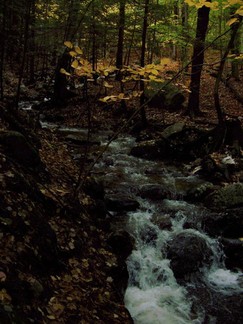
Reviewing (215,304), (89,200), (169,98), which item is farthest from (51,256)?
(169,98)

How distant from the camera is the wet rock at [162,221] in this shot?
8.48m

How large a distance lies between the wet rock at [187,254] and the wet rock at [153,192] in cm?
198

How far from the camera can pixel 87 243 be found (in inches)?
249

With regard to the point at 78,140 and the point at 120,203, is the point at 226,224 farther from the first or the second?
the point at 78,140

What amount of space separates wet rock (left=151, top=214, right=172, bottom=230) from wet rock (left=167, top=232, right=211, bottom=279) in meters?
0.52

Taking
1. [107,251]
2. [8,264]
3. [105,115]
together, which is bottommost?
[107,251]

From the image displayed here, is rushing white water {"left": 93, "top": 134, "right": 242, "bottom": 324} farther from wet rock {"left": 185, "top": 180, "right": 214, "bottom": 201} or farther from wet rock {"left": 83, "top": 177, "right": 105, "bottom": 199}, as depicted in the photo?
wet rock {"left": 83, "top": 177, "right": 105, "bottom": 199}

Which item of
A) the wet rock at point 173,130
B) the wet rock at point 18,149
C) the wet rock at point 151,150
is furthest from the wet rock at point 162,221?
the wet rock at point 173,130

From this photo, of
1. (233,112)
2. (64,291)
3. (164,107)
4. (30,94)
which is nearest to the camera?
(64,291)

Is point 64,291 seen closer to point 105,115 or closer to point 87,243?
point 87,243

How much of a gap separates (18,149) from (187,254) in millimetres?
4190

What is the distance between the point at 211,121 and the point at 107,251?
1016 cm

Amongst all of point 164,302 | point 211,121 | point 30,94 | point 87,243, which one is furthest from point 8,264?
point 30,94

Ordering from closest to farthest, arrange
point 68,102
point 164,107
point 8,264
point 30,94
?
point 8,264 → point 164,107 → point 68,102 → point 30,94
